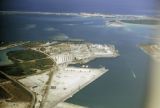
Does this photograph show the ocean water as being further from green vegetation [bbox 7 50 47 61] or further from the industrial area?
green vegetation [bbox 7 50 47 61]

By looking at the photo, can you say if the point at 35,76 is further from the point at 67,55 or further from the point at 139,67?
the point at 139,67

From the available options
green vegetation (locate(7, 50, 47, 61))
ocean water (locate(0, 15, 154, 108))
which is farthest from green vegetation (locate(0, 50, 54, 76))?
ocean water (locate(0, 15, 154, 108))

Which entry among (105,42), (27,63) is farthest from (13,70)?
(105,42)

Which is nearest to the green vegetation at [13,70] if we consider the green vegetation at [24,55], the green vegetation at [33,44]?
the green vegetation at [24,55]

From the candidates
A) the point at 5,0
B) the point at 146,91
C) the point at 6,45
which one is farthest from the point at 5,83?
the point at 146,91

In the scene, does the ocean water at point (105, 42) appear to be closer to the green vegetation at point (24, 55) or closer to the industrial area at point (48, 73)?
the industrial area at point (48, 73)
